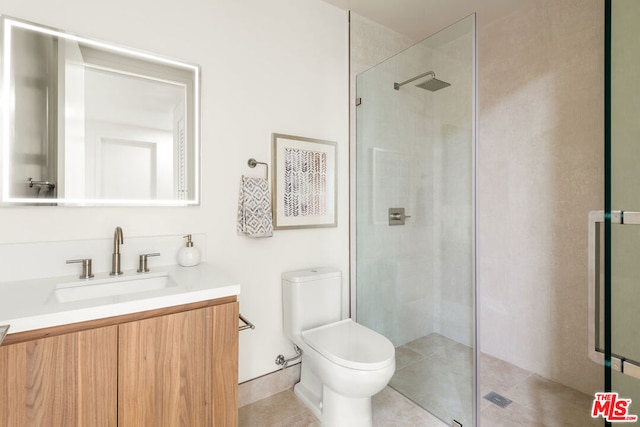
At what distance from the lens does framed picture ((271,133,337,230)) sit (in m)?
1.90

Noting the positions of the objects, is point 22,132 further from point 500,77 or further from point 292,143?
point 500,77

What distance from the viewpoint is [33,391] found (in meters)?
0.88

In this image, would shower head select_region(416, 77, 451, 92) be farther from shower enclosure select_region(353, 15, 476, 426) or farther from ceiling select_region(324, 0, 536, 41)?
ceiling select_region(324, 0, 536, 41)

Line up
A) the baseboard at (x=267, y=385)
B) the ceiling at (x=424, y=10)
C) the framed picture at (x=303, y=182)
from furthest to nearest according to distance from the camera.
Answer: the ceiling at (x=424, y=10) → the framed picture at (x=303, y=182) → the baseboard at (x=267, y=385)

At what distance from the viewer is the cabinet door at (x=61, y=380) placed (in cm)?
85

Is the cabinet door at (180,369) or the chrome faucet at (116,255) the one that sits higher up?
the chrome faucet at (116,255)

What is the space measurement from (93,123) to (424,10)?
2195mm

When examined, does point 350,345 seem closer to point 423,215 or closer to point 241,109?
point 423,215

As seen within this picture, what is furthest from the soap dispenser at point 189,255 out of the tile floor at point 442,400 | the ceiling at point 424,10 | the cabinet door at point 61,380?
the ceiling at point 424,10

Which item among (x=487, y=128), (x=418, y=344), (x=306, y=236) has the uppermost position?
(x=487, y=128)

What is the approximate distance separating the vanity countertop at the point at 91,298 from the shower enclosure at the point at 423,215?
3.79 ft

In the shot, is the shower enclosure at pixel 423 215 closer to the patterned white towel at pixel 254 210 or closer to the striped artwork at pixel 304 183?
the striped artwork at pixel 304 183

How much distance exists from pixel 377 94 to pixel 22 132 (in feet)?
6.24

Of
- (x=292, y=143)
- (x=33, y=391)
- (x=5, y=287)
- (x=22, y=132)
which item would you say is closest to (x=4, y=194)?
(x=22, y=132)
